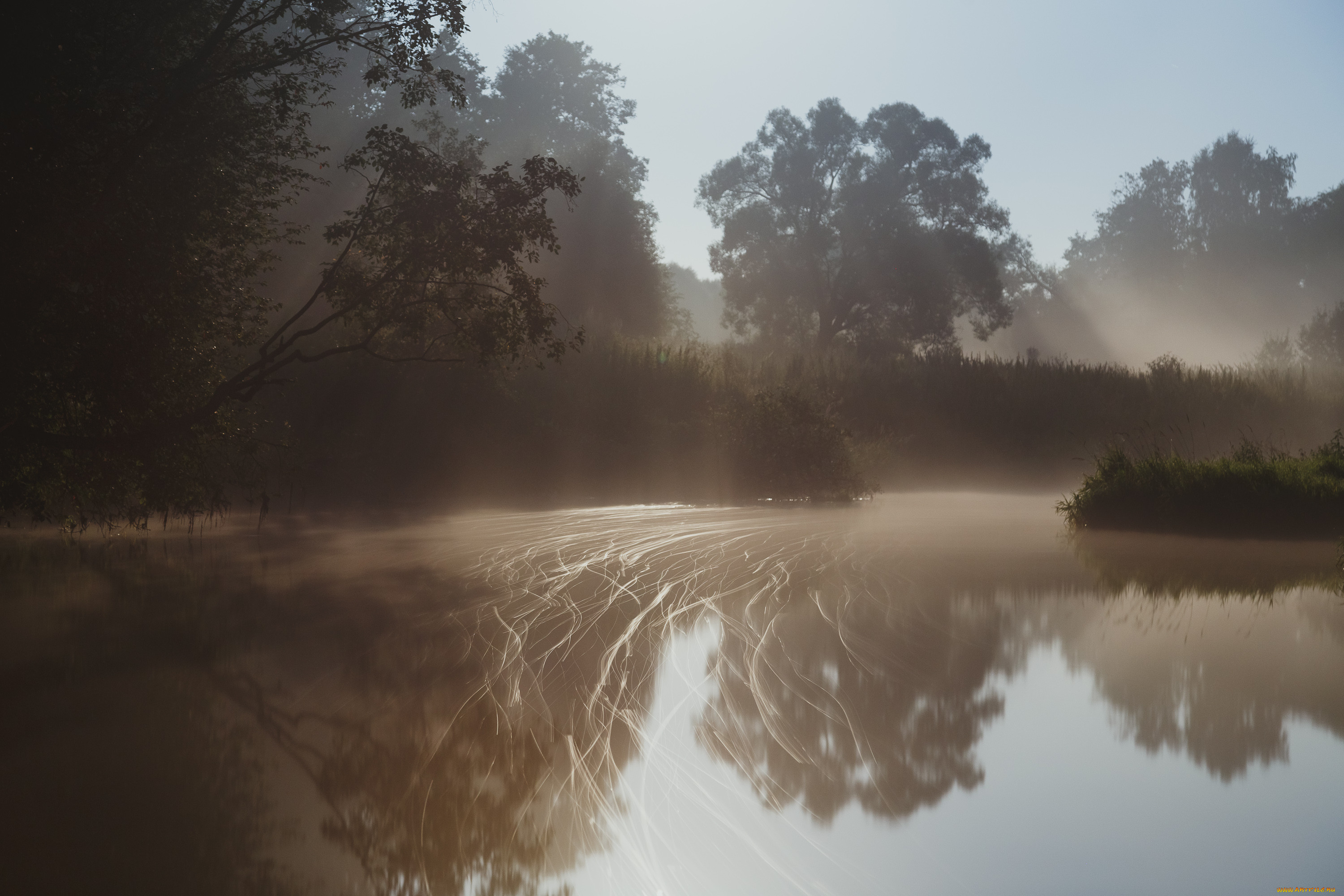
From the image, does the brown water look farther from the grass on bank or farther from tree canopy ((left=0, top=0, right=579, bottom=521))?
the grass on bank

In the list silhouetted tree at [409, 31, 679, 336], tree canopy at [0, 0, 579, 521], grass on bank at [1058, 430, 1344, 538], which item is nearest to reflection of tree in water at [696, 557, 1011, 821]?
tree canopy at [0, 0, 579, 521]

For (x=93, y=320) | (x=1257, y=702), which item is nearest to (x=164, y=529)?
(x=93, y=320)

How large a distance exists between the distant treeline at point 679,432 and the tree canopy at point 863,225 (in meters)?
16.6

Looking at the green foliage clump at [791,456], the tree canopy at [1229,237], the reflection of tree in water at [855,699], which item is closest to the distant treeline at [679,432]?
the green foliage clump at [791,456]

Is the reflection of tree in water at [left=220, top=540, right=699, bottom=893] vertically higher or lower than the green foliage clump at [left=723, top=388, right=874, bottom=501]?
lower

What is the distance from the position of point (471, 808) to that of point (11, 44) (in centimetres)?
817

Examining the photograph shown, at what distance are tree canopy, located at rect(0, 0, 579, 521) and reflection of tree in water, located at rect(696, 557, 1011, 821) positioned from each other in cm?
495

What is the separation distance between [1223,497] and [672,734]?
10358 millimetres

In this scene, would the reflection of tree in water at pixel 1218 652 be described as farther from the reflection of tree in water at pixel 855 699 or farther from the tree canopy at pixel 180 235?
the tree canopy at pixel 180 235

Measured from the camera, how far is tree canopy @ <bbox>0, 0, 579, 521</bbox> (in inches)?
311

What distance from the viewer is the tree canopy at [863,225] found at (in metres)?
44.1

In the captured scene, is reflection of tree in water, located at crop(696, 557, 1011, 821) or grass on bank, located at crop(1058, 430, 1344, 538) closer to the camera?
reflection of tree in water, located at crop(696, 557, 1011, 821)

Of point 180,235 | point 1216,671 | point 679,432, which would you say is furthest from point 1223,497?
point 180,235

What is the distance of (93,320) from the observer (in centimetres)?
807
